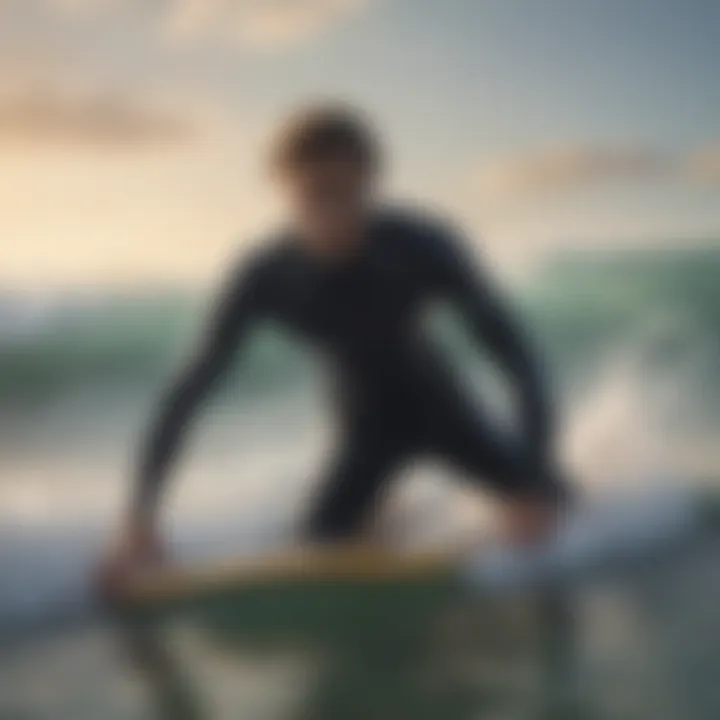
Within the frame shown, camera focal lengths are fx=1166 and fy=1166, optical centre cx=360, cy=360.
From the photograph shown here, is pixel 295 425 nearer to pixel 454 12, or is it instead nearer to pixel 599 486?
pixel 599 486

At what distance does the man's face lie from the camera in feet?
3.82

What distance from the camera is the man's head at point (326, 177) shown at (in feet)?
3.82

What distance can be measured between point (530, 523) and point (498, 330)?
Answer: 0.64 feet

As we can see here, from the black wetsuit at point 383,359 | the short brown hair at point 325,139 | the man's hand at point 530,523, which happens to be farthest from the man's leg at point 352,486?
the short brown hair at point 325,139

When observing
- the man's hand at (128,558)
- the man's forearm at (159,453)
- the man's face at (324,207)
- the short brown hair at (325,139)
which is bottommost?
the man's hand at (128,558)

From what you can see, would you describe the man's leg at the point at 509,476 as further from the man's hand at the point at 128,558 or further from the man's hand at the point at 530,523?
the man's hand at the point at 128,558

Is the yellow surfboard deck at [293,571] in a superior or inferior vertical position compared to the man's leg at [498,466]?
inferior

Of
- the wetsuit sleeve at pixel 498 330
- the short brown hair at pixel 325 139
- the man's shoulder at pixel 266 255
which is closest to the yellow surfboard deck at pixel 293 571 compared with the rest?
the wetsuit sleeve at pixel 498 330

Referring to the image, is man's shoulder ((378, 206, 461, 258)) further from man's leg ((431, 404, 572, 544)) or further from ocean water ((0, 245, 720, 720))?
man's leg ((431, 404, 572, 544))

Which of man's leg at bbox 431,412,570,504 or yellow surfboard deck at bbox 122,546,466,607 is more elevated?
man's leg at bbox 431,412,570,504

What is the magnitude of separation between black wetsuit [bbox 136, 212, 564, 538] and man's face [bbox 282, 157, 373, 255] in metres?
0.02

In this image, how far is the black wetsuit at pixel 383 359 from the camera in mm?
1159

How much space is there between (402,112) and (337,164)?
0.30 ft

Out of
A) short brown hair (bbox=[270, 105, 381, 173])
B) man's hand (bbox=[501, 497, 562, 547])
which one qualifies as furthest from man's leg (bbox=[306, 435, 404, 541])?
short brown hair (bbox=[270, 105, 381, 173])
